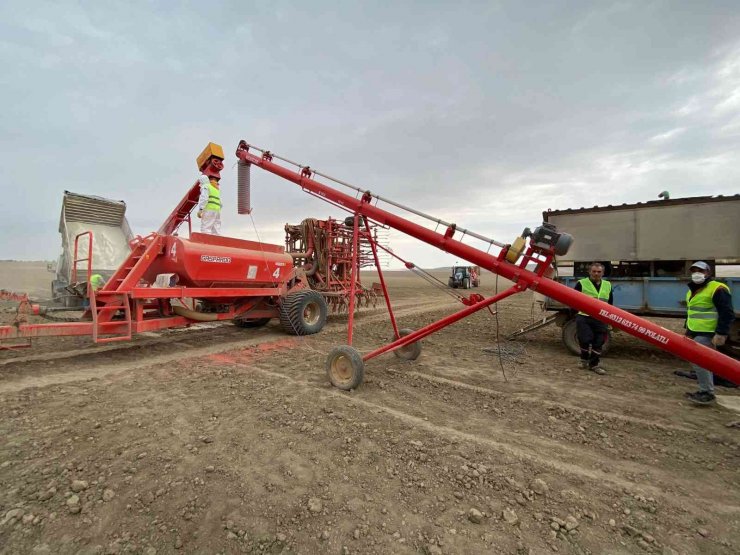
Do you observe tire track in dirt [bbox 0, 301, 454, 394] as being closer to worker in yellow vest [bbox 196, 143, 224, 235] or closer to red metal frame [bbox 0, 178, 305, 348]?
red metal frame [bbox 0, 178, 305, 348]

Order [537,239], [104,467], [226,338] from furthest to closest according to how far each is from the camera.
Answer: [226,338], [537,239], [104,467]

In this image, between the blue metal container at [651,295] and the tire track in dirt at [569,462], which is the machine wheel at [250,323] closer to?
the tire track in dirt at [569,462]

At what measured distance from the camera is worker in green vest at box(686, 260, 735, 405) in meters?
4.12

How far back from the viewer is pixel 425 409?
3.81m

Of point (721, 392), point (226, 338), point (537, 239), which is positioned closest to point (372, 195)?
point (537, 239)

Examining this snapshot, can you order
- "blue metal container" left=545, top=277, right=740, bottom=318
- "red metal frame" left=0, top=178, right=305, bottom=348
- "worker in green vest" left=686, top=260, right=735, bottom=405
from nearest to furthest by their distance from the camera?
"worker in green vest" left=686, top=260, right=735, bottom=405
"red metal frame" left=0, top=178, right=305, bottom=348
"blue metal container" left=545, top=277, right=740, bottom=318

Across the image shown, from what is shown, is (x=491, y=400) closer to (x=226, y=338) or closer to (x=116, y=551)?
(x=116, y=551)

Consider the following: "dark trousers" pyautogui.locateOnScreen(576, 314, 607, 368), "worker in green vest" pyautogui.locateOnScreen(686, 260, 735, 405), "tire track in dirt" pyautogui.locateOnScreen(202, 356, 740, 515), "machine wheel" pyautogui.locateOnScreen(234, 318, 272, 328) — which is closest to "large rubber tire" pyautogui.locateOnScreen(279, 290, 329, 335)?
"machine wheel" pyautogui.locateOnScreen(234, 318, 272, 328)

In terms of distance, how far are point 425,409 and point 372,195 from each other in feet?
9.26

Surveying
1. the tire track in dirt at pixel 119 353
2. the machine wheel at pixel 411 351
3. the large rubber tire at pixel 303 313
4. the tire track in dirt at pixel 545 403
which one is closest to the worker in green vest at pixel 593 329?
the tire track in dirt at pixel 545 403

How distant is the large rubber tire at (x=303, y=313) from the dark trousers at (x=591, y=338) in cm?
541

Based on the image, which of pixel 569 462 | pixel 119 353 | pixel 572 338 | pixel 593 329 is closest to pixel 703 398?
pixel 593 329

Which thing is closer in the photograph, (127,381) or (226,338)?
(127,381)

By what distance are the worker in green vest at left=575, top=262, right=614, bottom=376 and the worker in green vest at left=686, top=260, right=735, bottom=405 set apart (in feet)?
3.67
